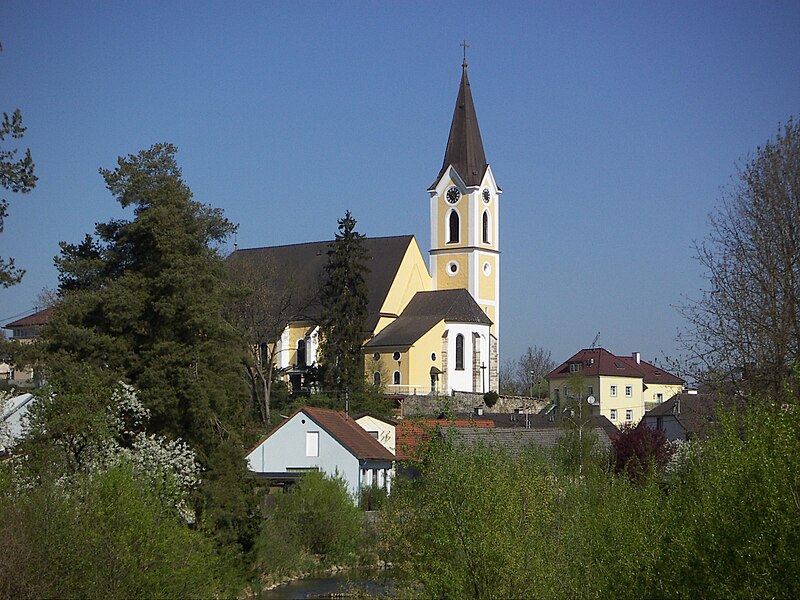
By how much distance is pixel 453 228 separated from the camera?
88.8 metres

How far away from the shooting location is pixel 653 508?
61.8ft

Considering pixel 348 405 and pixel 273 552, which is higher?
pixel 348 405

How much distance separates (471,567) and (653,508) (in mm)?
3064

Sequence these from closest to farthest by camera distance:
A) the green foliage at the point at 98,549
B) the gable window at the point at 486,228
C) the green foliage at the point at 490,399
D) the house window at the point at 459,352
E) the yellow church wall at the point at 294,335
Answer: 1. the green foliage at the point at 98,549
2. the green foliage at the point at 490,399
3. the house window at the point at 459,352
4. the yellow church wall at the point at 294,335
5. the gable window at the point at 486,228

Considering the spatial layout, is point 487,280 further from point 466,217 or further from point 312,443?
point 312,443

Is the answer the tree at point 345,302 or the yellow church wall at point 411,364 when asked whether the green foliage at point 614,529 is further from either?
the yellow church wall at point 411,364

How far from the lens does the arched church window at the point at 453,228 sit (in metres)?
88.4

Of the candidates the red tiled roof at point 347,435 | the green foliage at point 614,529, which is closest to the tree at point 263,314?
the red tiled roof at point 347,435

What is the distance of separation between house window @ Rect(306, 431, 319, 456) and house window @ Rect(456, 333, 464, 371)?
33492mm

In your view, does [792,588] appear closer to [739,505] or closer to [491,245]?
[739,505]

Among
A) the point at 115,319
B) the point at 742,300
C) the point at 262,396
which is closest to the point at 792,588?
the point at 742,300

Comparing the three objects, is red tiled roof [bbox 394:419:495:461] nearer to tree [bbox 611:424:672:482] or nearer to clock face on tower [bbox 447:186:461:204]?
tree [bbox 611:424:672:482]

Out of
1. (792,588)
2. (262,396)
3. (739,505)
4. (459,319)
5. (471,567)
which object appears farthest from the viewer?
(459,319)

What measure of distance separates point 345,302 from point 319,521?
3214cm
